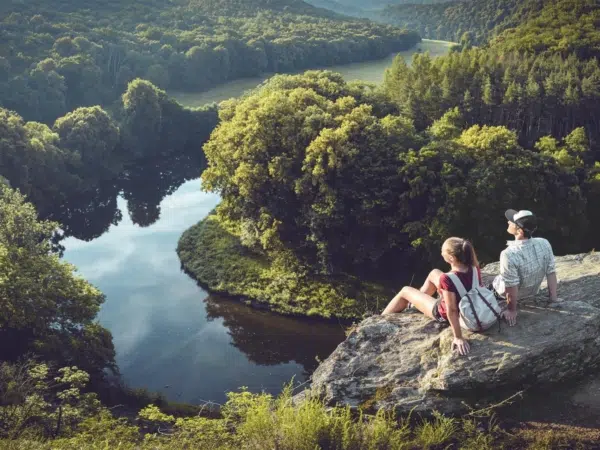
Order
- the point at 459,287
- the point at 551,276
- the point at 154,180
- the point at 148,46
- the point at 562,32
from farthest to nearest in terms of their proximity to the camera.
→ the point at 148,46 < the point at 562,32 < the point at 154,180 < the point at 551,276 < the point at 459,287

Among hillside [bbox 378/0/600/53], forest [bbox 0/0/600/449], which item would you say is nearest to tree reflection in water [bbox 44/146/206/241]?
forest [bbox 0/0/600/449]

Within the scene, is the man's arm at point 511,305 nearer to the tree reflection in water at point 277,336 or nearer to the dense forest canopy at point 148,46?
the tree reflection in water at point 277,336

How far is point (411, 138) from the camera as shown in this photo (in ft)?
118

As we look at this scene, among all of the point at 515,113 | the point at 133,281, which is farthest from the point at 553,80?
the point at 133,281

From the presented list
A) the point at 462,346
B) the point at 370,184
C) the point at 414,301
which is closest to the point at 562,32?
the point at 370,184

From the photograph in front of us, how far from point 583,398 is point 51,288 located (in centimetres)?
2228

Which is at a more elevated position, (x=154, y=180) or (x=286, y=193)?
(x=286, y=193)

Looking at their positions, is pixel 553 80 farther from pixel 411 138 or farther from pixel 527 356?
pixel 527 356

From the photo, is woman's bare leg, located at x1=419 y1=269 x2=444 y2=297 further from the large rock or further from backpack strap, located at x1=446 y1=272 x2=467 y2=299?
backpack strap, located at x1=446 y1=272 x2=467 y2=299

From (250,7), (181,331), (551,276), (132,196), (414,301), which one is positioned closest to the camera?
(551,276)

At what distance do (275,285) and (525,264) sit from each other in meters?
25.8

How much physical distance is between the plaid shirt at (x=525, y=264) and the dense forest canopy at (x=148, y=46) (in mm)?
73007

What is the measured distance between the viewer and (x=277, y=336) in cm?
3209

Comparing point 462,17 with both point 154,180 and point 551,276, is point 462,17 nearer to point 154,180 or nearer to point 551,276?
point 154,180
